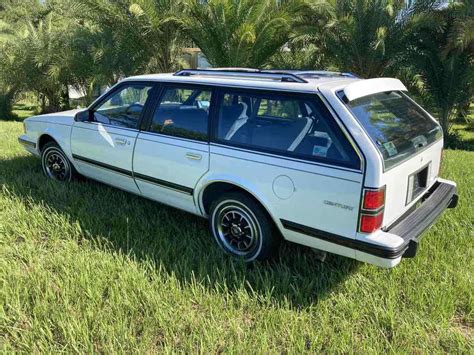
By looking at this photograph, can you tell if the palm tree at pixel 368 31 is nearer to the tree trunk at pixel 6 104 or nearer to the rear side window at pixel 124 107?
the rear side window at pixel 124 107

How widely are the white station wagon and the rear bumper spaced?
13 millimetres

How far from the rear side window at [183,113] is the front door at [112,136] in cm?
27

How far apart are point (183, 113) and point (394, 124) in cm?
193

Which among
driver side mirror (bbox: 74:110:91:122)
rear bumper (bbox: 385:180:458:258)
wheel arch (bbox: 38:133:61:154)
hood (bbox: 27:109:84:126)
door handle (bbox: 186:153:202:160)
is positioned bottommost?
rear bumper (bbox: 385:180:458:258)

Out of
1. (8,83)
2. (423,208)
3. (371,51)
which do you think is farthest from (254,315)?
(8,83)

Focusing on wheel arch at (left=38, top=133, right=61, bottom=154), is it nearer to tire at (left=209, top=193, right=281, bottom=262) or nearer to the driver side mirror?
the driver side mirror

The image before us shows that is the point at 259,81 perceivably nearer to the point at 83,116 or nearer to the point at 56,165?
the point at 83,116

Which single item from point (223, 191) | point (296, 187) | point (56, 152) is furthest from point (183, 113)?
point (56, 152)

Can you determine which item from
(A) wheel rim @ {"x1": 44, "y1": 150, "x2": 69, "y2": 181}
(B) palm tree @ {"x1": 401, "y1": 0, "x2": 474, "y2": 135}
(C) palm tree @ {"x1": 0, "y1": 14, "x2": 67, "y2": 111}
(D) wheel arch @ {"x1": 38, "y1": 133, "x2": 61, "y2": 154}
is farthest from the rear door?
(C) palm tree @ {"x1": 0, "y1": 14, "x2": 67, "y2": 111}

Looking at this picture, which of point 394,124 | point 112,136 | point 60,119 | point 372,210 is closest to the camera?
point 372,210

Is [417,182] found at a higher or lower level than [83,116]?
lower

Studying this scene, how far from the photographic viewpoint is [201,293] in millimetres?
2902

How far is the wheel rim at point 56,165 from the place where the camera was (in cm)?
511

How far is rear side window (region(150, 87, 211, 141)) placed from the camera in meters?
3.61
